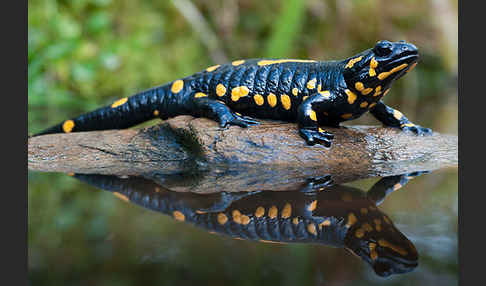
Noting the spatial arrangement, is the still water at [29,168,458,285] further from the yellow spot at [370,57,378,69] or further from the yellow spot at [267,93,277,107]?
the yellow spot at [267,93,277,107]

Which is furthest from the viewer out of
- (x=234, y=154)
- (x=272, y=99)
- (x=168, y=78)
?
(x=168, y=78)

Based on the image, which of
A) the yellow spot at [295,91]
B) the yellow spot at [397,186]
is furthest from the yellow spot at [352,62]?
the yellow spot at [397,186]

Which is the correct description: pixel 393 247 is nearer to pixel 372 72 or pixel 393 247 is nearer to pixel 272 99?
pixel 372 72

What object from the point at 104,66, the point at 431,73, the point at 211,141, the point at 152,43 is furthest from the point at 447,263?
the point at 431,73

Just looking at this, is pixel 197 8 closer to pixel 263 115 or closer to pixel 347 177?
A: pixel 263 115

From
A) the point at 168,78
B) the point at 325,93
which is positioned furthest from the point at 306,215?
the point at 168,78

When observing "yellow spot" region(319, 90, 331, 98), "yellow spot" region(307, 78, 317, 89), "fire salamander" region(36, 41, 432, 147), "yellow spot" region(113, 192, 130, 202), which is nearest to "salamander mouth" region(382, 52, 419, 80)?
"fire salamander" region(36, 41, 432, 147)
